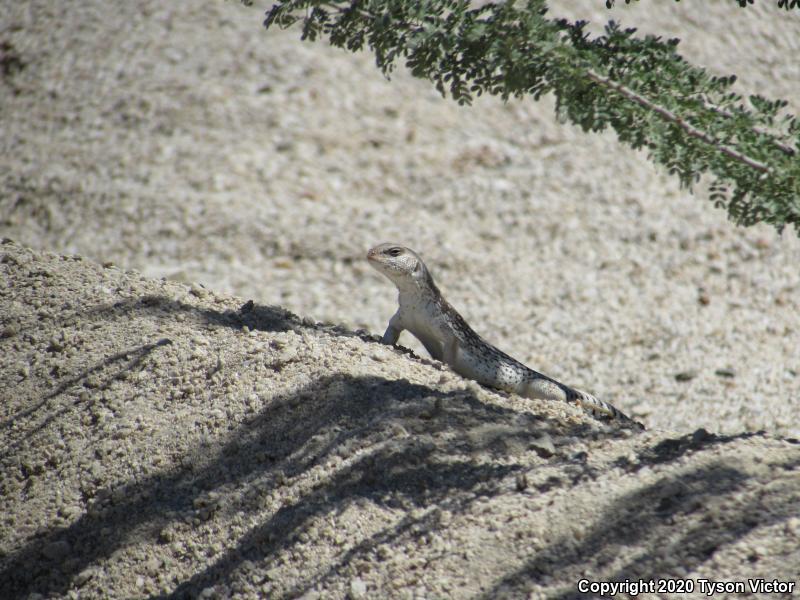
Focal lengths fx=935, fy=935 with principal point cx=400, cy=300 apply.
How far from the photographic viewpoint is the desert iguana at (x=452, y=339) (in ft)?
18.6

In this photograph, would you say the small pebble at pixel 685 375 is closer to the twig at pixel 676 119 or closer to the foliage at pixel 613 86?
the foliage at pixel 613 86

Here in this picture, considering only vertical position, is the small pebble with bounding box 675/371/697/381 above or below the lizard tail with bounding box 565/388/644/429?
below

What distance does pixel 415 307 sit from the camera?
19.0 ft

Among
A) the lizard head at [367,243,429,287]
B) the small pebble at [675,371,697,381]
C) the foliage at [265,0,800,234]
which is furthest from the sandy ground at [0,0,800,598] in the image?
the foliage at [265,0,800,234]

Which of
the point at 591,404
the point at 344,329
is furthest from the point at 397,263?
the point at 591,404

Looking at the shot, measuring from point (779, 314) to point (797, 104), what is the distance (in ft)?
10.6

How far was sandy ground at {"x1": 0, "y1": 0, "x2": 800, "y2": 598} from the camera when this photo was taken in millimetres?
3518

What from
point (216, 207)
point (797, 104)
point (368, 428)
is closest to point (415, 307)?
point (368, 428)

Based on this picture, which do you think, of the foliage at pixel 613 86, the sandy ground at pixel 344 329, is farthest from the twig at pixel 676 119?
the sandy ground at pixel 344 329

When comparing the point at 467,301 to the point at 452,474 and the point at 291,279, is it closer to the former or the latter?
the point at 291,279

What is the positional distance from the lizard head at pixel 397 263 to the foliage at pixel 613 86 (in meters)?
1.46

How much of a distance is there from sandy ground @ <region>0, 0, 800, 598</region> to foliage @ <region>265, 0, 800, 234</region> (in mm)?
1166

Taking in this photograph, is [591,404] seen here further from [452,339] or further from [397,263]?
[397,263]

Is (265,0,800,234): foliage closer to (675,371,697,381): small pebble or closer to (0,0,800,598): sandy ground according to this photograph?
(0,0,800,598): sandy ground
